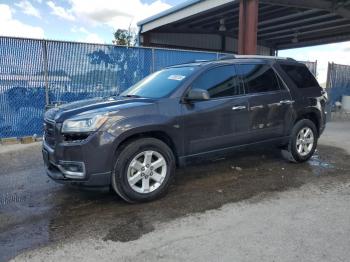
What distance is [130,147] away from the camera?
14.8 feet

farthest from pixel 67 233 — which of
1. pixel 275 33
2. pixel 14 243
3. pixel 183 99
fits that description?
pixel 275 33

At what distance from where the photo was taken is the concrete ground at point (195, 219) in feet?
11.2

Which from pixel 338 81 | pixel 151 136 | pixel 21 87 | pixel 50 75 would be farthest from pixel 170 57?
A: pixel 338 81

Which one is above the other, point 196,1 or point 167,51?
point 196,1

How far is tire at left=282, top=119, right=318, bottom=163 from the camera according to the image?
645 centimetres

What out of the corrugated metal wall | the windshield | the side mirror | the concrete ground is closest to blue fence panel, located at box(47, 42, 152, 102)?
the concrete ground

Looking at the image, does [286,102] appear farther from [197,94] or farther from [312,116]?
[197,94]

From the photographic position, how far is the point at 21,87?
9.03 meters

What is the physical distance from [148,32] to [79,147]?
1885 centimetres

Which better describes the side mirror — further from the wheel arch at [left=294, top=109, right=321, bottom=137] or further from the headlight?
the wheel arch at [left=294, top=109, right=321, bottom=137]

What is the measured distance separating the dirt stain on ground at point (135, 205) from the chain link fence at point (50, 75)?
349 cm

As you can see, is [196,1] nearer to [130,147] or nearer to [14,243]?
[130,147]

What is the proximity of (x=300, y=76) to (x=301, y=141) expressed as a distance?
1.20 metres

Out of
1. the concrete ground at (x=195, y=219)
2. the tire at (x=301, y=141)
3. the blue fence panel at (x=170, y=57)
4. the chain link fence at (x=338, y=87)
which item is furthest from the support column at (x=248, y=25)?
the concrete ground at (x=195, y=219)
